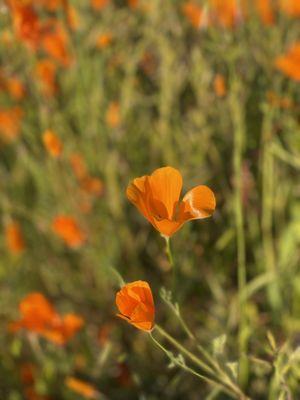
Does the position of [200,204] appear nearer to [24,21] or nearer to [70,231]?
[24,21]

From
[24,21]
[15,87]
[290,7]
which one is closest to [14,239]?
[15,87]

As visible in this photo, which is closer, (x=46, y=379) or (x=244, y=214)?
(x=46, y=379)

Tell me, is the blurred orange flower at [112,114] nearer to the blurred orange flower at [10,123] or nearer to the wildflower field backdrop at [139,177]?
the wildflower field backdrop at [139,177]

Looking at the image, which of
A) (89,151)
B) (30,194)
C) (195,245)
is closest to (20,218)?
(30,194)

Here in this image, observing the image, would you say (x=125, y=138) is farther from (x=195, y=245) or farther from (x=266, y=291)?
(x=266, y=291)

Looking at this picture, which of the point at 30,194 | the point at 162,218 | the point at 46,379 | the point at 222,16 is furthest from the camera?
the point at 30,194
